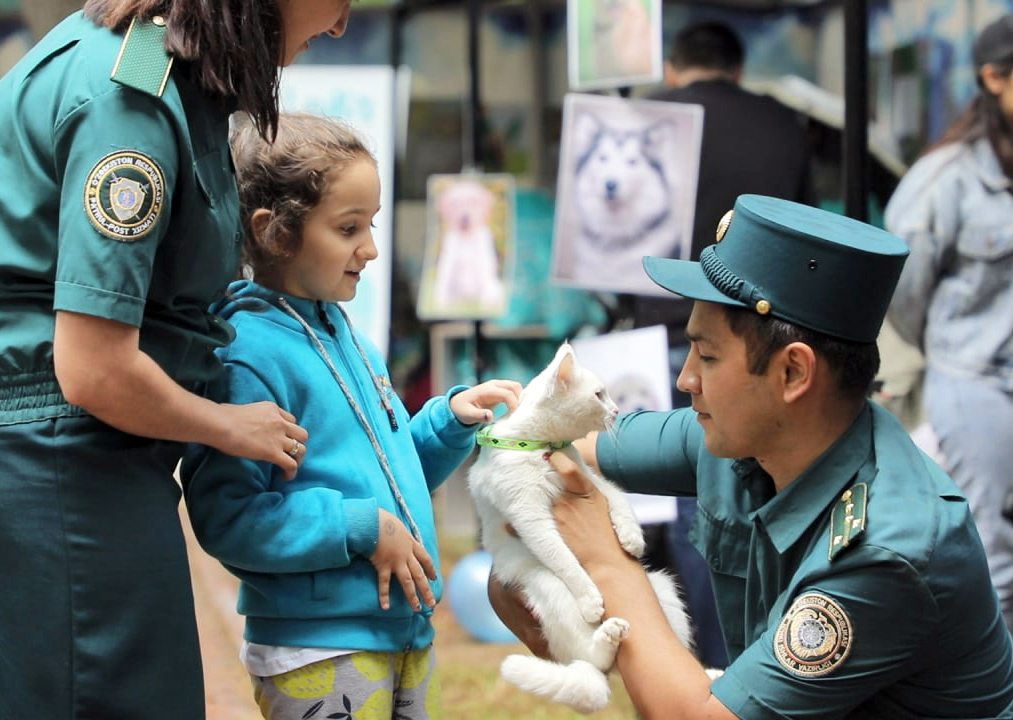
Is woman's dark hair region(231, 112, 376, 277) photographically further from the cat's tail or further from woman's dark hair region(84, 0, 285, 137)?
the cat's tail

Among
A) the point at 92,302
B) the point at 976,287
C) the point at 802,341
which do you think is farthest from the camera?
the point at 976,287

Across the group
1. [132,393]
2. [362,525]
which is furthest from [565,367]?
[132,393]

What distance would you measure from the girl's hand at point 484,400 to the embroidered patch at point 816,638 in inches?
19.0

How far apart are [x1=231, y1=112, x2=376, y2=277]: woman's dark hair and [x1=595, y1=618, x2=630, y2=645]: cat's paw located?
2.04 ft

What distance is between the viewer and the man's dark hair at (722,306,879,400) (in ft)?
4.74

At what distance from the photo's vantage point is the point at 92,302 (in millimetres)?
1170

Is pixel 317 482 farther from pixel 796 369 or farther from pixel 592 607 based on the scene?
pixel 796 369

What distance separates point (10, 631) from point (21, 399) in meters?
0.25

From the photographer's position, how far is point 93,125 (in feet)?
3.89

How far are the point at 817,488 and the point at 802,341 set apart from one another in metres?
0.19

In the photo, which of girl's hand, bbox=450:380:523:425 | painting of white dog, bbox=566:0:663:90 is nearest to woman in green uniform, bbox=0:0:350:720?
girl's hand, bbox=450:380:523:425

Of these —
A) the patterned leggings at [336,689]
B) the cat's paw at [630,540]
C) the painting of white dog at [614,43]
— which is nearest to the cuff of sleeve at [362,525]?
the patterned leggings at [336,689]

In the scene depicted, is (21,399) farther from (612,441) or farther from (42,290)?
(612,441)

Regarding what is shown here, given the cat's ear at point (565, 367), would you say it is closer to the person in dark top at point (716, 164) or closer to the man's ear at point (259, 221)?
the man's ear at point (259, 221)
